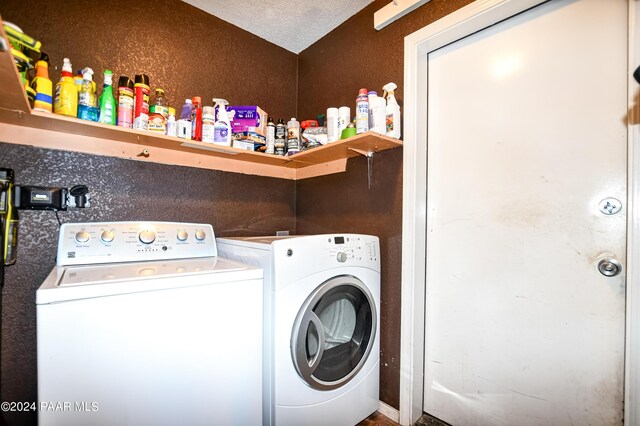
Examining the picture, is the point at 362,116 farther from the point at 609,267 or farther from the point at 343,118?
the point at 609,267

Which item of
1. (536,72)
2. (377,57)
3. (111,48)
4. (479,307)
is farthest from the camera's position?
(377,57)

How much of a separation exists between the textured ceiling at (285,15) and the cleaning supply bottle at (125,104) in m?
0.77

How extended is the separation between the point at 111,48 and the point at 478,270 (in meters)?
2.18

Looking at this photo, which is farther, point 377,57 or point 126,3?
point 377,57

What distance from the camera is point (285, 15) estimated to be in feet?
6.10

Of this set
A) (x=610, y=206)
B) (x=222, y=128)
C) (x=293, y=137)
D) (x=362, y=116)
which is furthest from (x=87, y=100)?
(x=610, y=206)

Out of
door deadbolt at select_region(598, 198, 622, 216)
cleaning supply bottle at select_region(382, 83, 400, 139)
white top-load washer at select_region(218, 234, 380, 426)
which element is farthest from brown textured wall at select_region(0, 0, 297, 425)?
door deadbolt at select_region(598, 198, 622, 216)

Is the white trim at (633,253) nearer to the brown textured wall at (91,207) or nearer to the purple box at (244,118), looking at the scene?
the purple box at (244,118)

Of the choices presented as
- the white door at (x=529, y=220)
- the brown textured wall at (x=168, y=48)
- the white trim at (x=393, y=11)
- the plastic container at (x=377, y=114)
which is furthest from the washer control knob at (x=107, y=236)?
the white trim at (x=393, y=11)

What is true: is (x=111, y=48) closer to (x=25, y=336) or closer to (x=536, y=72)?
(x=25, y=336)

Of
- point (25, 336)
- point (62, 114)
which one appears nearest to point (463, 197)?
point (62, 114)

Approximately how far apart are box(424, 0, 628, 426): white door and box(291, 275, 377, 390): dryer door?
39cm

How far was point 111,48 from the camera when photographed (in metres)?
1.51

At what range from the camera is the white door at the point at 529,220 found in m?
1.10
